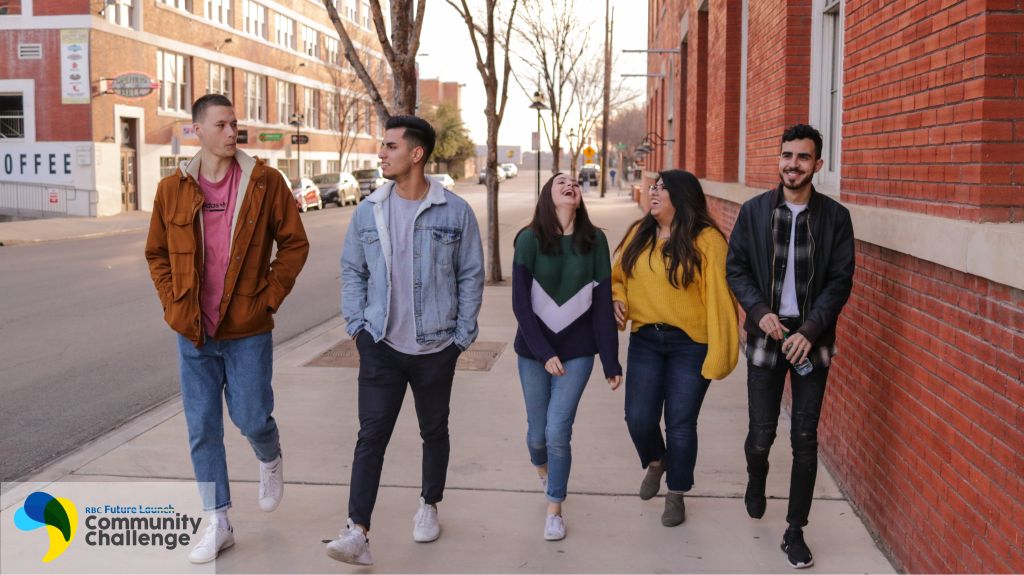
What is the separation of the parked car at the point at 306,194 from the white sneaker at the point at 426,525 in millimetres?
37898

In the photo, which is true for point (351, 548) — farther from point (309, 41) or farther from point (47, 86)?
point (309, 41)

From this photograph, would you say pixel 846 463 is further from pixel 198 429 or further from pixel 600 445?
pixel 198 429

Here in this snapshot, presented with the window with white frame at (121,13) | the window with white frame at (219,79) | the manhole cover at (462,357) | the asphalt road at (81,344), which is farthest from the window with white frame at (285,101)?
the manhole cover at (462,357)

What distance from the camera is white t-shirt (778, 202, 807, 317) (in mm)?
4738

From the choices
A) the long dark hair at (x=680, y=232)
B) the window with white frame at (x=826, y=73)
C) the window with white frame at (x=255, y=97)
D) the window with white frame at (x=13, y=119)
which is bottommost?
the long dark hair at (x=680, y=232)

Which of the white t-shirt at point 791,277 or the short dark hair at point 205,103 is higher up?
the short dark hair at point 205,103

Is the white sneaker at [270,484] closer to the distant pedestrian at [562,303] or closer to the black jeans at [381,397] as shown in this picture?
the black jeans at [381,397]

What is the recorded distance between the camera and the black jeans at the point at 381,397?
15.4 ft

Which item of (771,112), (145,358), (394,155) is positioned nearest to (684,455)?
(394,155)

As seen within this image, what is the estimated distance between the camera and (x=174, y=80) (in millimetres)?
41625

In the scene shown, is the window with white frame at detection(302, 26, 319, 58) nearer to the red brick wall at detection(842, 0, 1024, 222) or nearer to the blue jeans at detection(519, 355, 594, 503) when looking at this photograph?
the red brick wall at detection(842, 0, 1024, 222)

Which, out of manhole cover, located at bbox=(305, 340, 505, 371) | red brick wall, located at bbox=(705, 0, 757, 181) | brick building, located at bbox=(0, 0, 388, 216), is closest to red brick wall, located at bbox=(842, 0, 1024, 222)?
manhole cover, located at bbox=(305, 340, 505, 371)

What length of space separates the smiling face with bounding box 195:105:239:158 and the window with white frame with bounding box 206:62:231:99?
41.4 metres

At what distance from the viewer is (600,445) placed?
6.78m
